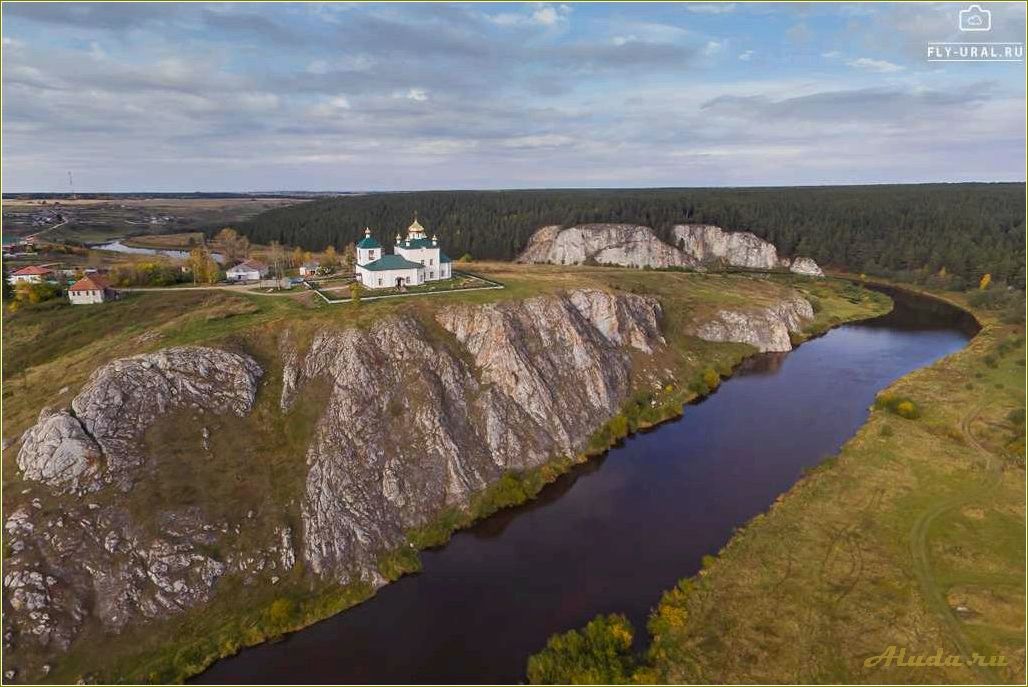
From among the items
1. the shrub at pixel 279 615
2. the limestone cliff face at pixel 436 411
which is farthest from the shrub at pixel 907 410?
the shrub at pixel 279 615

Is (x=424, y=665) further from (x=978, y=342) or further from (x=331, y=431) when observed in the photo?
(x=978, y=342)

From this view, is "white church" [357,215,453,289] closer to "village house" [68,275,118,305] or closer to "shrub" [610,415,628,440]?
"village house" [68,275,118,305]

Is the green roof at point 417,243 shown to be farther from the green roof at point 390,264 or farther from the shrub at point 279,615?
the shrub at point 279,615

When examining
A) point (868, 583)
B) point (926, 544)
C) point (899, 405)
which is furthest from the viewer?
point (899, 405)

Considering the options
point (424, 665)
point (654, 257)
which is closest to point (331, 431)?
point (424, 665)

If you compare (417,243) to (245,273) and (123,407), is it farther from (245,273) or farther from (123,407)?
(123,407)

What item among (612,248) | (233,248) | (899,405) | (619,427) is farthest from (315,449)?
(612,248)
